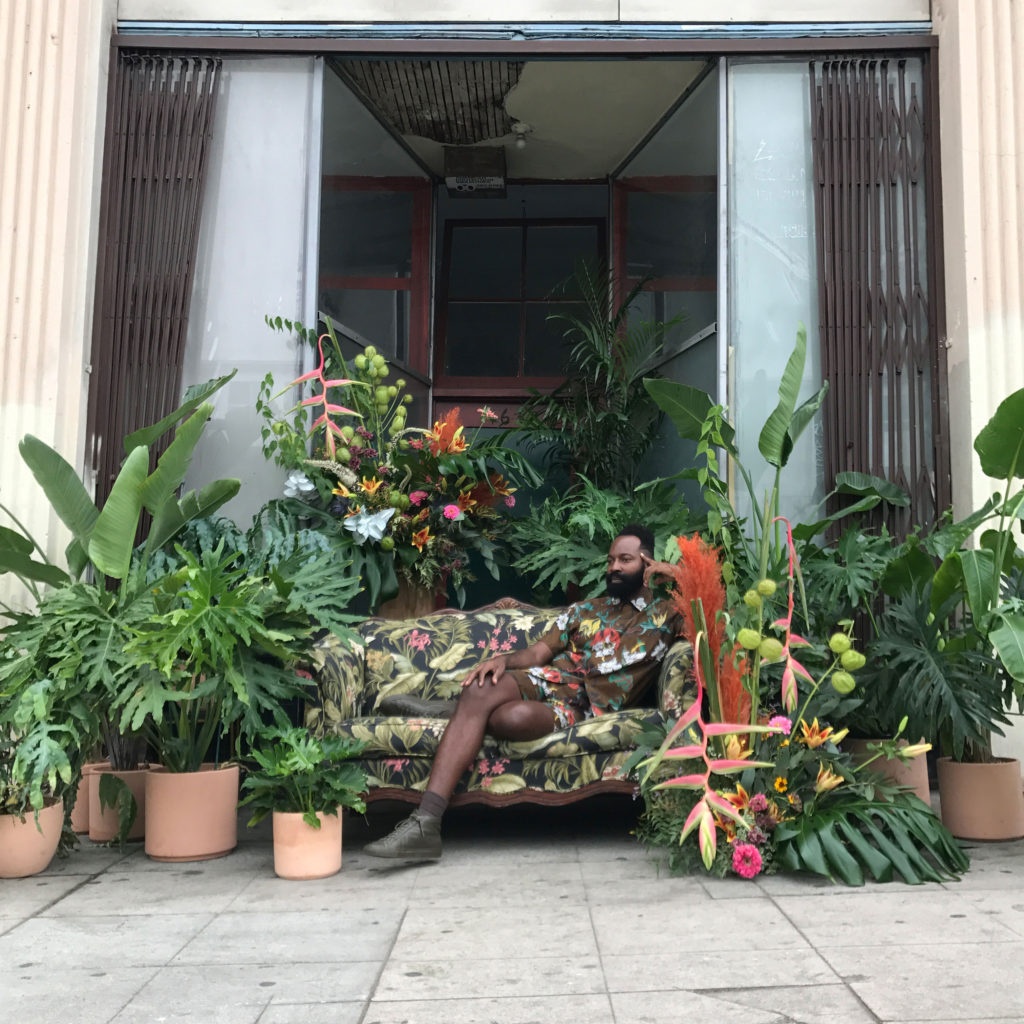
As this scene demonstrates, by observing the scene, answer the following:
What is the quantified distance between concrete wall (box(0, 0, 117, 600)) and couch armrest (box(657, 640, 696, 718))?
2625mm

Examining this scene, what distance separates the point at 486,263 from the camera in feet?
23.5

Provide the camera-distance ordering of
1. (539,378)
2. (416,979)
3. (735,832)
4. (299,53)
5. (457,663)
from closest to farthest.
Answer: (416,979) < (735,832) < (457,663) < (299,53) < (539,378)

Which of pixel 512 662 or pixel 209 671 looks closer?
pixel 209 671

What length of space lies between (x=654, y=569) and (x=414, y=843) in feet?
3.89

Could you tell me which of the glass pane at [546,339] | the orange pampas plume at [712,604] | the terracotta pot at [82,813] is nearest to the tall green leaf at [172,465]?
the terracotta pot at [82,813]

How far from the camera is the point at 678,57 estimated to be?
505 cm

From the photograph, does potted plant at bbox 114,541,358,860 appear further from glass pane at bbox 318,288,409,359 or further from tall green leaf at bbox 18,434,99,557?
glass pane at bbox 318,288,409,359

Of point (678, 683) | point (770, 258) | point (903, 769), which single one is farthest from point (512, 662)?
point (770, 258)

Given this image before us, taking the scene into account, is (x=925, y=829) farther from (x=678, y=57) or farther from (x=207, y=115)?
(x=207, y=115)

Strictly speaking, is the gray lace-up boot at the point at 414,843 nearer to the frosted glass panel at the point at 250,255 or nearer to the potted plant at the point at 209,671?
the potted plant at the point at 209,671

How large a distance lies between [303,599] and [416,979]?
1.66 metres

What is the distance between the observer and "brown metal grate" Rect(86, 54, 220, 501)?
4.82m

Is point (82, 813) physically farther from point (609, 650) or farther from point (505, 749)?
point (609, 650)

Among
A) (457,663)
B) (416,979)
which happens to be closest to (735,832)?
(416,979)
